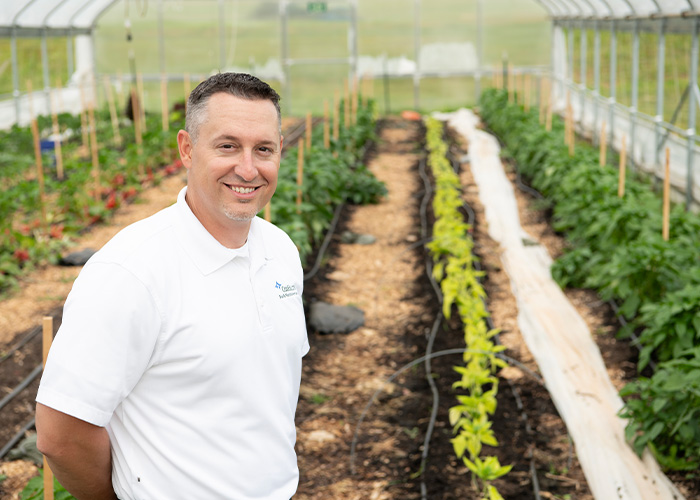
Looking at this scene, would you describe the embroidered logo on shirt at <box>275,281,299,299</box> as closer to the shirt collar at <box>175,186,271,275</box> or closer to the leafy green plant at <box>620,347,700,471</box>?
the shirt collar at <box>175,186,271,275</box>

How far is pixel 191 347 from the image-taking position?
1666mm

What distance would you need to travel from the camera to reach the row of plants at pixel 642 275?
3877 millimetres

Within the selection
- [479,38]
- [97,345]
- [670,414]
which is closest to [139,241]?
[97,345]

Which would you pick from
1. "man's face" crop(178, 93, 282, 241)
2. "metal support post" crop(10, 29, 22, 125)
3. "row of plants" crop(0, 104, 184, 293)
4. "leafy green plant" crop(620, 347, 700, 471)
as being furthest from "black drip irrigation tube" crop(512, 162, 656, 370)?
"metal support post" crop(10, 29, 22, 125)

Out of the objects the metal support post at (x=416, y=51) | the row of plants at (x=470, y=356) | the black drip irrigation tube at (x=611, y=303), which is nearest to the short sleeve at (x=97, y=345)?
the row of plants at (x=470, y=356)

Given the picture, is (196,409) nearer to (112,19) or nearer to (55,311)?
(55,311)

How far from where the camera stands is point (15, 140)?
11148 millimetres

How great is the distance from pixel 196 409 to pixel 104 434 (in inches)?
7.7

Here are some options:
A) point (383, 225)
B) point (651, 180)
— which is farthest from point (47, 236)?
point (651, 180)

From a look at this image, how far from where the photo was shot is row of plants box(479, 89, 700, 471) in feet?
12.7

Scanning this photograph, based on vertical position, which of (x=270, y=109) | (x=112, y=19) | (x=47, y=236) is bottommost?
(x=47, y=236)

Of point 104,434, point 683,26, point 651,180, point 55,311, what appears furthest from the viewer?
point 651,180

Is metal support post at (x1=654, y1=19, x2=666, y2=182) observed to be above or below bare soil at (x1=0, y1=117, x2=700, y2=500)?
above

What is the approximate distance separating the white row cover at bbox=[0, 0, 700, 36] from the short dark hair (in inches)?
304
